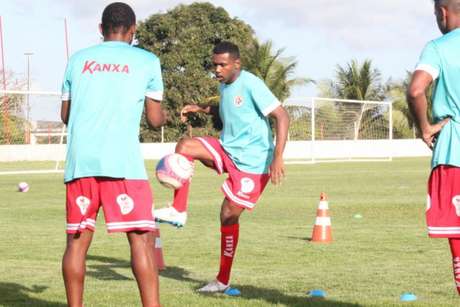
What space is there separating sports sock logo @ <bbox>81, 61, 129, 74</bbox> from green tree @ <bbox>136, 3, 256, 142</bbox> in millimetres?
49249

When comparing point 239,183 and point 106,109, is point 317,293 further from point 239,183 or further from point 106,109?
point 106,109

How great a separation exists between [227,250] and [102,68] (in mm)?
2924

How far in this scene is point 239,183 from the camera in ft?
28.7

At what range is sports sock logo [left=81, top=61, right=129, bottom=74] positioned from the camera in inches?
244

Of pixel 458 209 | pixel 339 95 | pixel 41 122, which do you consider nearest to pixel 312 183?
pixel 41 122

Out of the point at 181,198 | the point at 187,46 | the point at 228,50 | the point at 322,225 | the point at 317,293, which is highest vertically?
the point at 187,46

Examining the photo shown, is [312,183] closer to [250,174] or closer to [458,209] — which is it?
[250,174]

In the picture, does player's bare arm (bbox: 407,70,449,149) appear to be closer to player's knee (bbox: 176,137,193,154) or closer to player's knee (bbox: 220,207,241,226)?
player's knee (bbox: 220,207,241,226)

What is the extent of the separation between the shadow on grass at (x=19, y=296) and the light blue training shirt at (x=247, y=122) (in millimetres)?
2018

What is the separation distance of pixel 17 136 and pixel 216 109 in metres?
30.6

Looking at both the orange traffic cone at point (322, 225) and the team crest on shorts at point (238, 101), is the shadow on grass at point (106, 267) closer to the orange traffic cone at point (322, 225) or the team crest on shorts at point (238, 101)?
the team crest on shorts at point (238, 101)

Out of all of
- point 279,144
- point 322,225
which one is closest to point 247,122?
point 279,144

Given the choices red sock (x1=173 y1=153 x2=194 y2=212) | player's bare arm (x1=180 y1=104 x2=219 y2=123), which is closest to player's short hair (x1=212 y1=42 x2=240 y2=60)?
player's bare arm (x1=180 y1=104 x2=219 y2=123)

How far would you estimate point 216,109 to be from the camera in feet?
30.4
